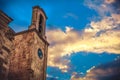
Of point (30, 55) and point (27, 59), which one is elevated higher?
point (30, 55)

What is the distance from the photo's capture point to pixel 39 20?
39.0 m

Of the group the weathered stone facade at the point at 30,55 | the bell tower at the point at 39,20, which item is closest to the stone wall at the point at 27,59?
the weathered stone facade at the point at 30,55

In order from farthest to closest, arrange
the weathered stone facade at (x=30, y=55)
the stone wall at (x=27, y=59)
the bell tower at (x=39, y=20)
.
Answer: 1. the bell tower at (x=39, y=20)
2. the weathered stone facade at (x=30, y=55)
3. the stone wall at (x=27, y=59)

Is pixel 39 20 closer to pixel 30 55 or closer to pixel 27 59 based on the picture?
pixel 30 55

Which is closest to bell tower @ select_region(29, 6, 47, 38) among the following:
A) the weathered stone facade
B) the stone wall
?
the weathered stone facade

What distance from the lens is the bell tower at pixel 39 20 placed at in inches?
1454

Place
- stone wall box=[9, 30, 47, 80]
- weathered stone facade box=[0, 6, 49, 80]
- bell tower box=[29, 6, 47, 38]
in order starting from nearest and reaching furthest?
stone wall box=[9, 30, 47, 80] → weathered stone facade box=[0, 6, 49, 80] → bell tower box=[29, 6, 47, 38]

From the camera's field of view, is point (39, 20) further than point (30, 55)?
Yes

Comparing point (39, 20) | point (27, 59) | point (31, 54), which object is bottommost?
point (27, 59)

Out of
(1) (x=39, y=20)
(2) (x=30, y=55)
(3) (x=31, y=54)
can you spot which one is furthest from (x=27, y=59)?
(1) (x=39, y=20)

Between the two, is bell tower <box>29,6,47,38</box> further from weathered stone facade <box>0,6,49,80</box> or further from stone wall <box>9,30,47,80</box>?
stone wall <box>9,30,47,80</box>

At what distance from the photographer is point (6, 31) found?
18.9 metres

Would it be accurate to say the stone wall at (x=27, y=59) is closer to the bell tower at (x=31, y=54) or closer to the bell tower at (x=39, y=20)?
the bell tower at (x=31, y=54)

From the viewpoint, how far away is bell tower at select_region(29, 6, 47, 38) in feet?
121
